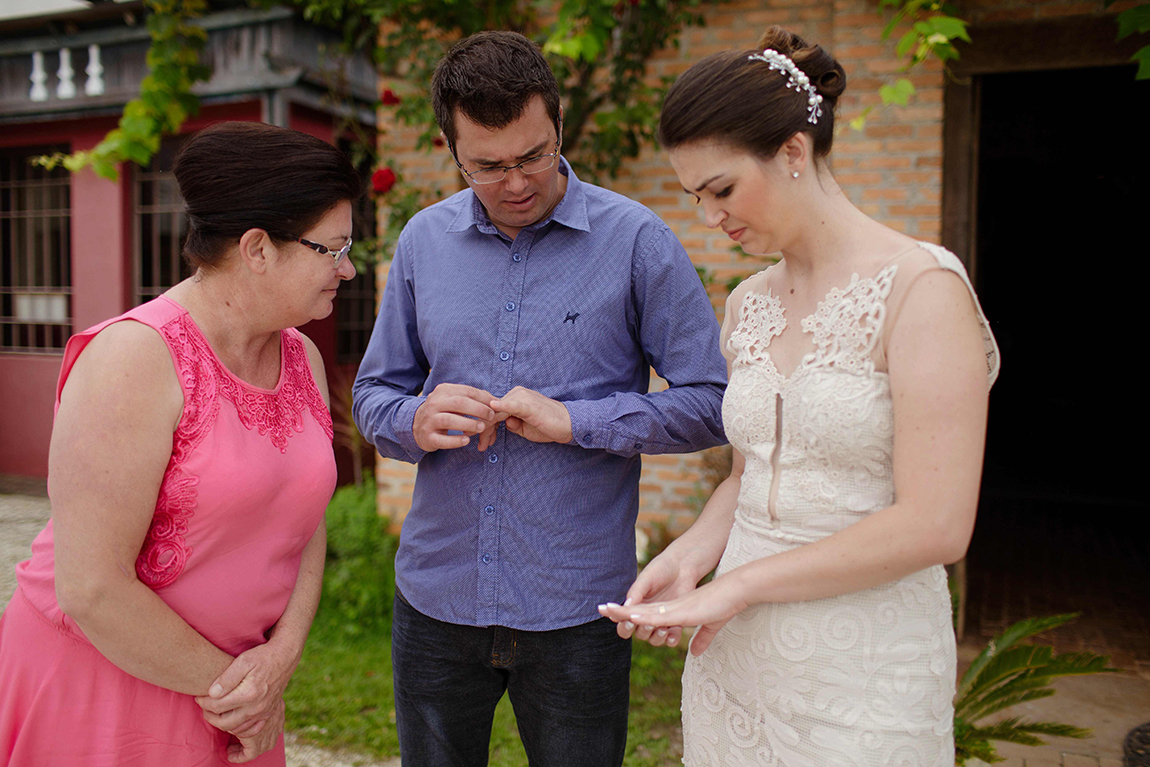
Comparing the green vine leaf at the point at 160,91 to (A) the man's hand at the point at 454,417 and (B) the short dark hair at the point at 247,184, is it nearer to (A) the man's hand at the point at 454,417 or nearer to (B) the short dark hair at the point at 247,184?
(B) the short dark hair at the point at 247,184

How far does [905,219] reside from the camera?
465cm

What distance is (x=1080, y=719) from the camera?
430 cm

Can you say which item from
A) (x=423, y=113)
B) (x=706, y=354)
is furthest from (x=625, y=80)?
(x=706, y=354)

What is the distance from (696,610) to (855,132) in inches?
153

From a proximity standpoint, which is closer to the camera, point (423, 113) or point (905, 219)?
point (905, 219)

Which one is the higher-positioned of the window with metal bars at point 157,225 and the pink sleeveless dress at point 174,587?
the window with metal bars at point 157,225

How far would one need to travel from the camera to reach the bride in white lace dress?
1386mm

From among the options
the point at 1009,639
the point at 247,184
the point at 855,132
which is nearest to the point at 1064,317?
the point at 855,132

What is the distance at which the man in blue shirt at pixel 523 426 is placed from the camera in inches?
80.4

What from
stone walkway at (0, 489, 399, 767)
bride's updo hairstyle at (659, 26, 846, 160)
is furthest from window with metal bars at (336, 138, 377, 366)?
bride's updo hairstyle at (659, 26, 846, 160)

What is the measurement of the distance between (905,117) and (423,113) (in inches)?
112

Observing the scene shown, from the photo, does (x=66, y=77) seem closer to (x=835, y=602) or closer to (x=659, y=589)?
(x=659, y=589)

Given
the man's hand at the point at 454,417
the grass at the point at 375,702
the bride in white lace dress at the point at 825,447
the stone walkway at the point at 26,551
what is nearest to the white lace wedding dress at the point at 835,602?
the bride in white lace dress at the point at 825,447

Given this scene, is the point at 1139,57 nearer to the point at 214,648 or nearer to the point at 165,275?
the point at 214,648
